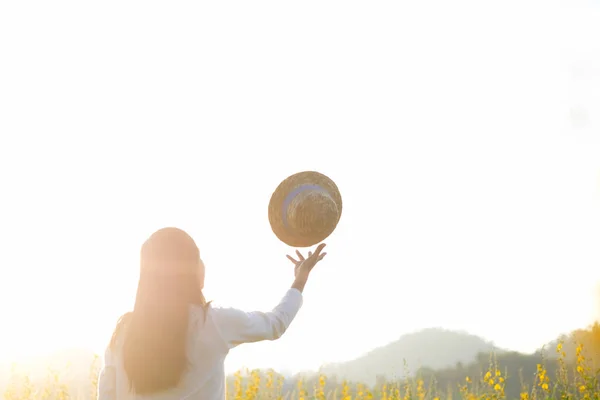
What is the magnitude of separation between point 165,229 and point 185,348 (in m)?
0.59

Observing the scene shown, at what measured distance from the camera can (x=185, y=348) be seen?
3428mm

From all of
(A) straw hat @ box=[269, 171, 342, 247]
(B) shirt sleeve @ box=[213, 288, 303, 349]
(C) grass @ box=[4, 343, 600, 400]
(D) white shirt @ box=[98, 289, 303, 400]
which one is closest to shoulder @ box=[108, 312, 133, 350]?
(D) white shirt @ box=[98, 289, 303, 400]

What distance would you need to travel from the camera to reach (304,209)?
468 centimetres

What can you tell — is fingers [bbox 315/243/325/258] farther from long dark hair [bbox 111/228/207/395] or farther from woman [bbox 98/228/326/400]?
long dark hair [bbox 111/228/207/395]

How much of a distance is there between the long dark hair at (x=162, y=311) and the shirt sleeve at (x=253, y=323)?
17 cm

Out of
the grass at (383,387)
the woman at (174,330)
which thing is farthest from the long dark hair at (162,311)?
the grass at (383,387)

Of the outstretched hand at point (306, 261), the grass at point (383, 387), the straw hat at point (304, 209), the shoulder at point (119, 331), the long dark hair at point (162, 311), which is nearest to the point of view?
the long dark hair at point (162, 311)

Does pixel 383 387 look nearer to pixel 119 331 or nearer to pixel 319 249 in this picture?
pixel 319 249

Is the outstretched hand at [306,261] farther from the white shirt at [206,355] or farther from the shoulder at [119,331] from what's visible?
the shoulder at [119,331]

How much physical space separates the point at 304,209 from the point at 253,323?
4.18 ft

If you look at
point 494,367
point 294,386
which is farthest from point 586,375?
point 294,386

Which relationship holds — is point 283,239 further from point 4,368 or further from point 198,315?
point 4,368

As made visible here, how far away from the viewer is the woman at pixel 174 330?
3.40 metres

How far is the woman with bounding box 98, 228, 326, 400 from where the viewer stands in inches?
134
